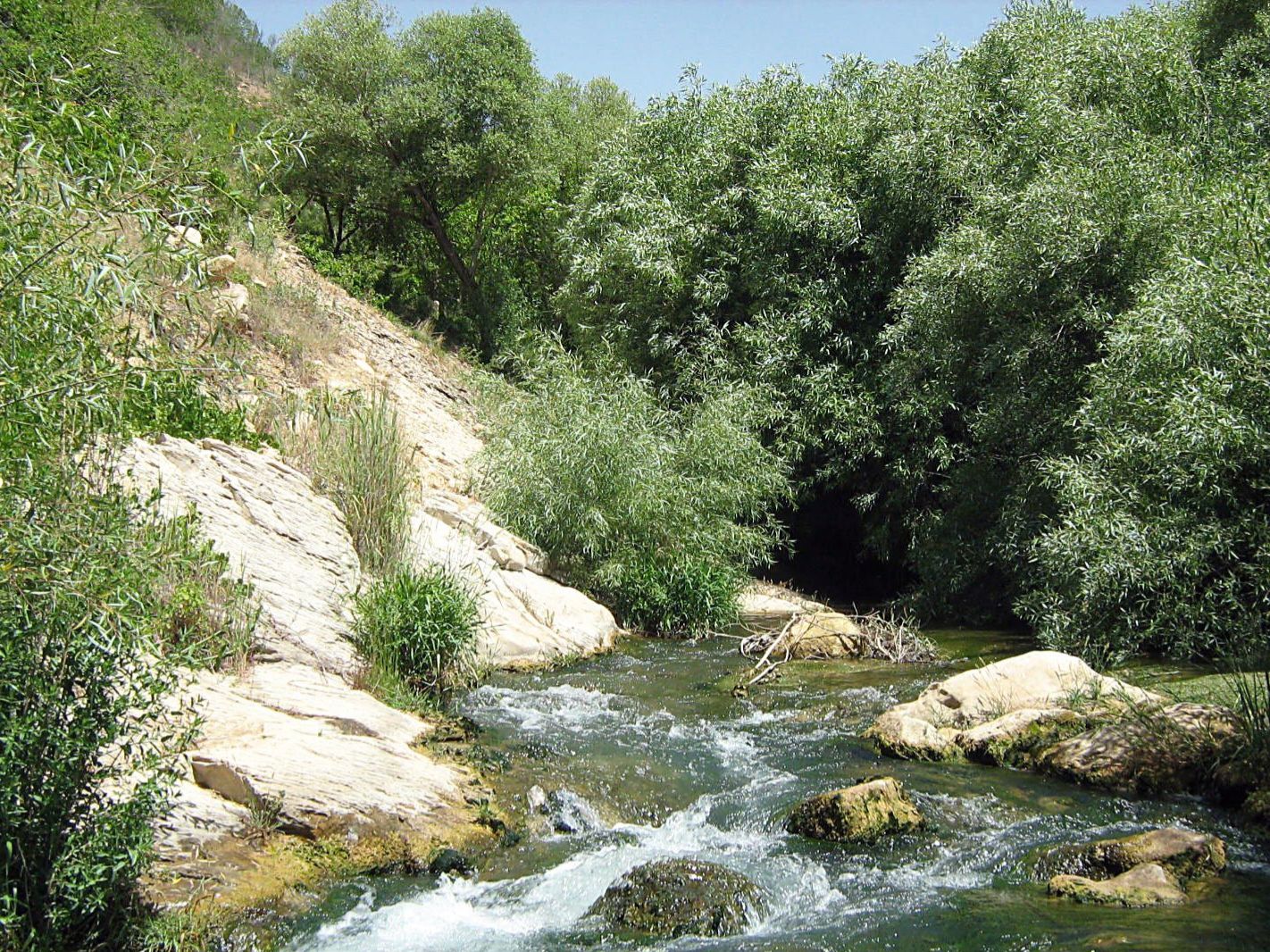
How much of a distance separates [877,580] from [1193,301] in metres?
12.3

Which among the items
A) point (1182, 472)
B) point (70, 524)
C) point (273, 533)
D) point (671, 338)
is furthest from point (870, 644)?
point (70, 524)

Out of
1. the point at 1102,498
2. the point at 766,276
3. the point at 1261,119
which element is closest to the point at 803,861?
the point at 1102,498

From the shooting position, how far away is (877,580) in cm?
2303

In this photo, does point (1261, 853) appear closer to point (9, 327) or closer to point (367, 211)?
point (9, 327)

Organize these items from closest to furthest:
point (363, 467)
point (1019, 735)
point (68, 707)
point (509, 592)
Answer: point (68, 707), point (1019, 735), point (363, 467), point (509, 592)

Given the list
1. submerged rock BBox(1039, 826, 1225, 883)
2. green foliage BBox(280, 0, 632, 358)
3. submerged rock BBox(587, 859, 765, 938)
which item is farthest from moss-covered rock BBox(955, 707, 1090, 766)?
green foliage BBox(280, 0, 632, 358)

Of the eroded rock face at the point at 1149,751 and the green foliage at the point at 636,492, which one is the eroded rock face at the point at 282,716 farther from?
the eroded rock face at the point at 1149,751

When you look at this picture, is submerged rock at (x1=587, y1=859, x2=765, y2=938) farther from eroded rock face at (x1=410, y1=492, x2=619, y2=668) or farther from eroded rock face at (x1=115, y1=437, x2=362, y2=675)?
eroded rock face at (x1=410, y1=492, x2=619, y2=668)

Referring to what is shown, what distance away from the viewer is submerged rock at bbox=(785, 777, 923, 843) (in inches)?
306

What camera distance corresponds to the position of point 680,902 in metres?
6.56

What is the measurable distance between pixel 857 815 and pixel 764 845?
→ 67 cm

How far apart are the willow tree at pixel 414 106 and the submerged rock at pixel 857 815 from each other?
22815 mm

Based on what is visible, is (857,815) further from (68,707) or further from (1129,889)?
(68,707)

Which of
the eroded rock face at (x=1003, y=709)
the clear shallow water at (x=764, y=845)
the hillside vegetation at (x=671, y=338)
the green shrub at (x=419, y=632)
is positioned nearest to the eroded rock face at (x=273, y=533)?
the green shrub at (x=419, y=632)
